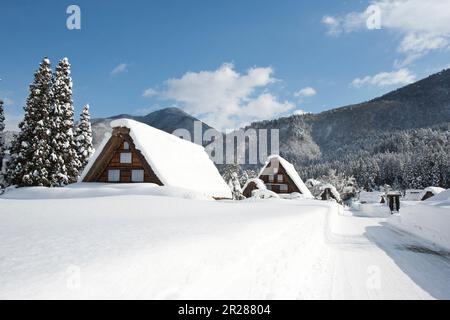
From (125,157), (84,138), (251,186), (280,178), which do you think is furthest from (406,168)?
(125,157)

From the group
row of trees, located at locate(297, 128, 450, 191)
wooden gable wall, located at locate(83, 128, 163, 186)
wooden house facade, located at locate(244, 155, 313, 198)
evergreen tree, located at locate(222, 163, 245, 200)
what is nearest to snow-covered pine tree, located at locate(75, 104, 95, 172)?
wooden gable wall, located at locate(83, 128, 163, 186)

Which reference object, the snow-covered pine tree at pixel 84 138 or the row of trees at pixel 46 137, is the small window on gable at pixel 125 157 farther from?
the snow-covered pine tree at pixel 84 138

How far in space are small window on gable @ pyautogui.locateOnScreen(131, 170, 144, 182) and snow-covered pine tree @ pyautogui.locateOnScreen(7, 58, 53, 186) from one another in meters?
7.04

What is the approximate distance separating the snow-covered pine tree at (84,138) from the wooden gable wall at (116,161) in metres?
8.01

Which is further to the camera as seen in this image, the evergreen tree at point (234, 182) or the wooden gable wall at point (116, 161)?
the evergreen tree at point (234, 182)

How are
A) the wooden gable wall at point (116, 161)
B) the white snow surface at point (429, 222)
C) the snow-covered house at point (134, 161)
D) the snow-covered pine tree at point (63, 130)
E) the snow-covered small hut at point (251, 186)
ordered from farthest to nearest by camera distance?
the snow-covered small hut at point (251, 186) → the snow-covered pine tree at point (63, 130) → the wooden gable wall at point (116, 161) → the snow-covered house at point (134, 161) → the white snow surface at point (429, 222)

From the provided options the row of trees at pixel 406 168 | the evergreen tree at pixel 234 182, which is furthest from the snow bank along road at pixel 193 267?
the row of trees at pixel 406 168

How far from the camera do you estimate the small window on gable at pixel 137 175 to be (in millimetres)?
28109

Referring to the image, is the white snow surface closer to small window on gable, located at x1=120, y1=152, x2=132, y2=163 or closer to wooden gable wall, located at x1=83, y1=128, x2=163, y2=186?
wooden gable wall, located at x1=83, y1=128, x2=163, y2=186

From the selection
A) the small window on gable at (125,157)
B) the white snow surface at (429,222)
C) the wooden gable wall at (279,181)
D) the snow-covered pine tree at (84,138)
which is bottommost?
the white snow surface at (429,222)

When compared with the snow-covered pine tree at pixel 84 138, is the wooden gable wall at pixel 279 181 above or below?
below
